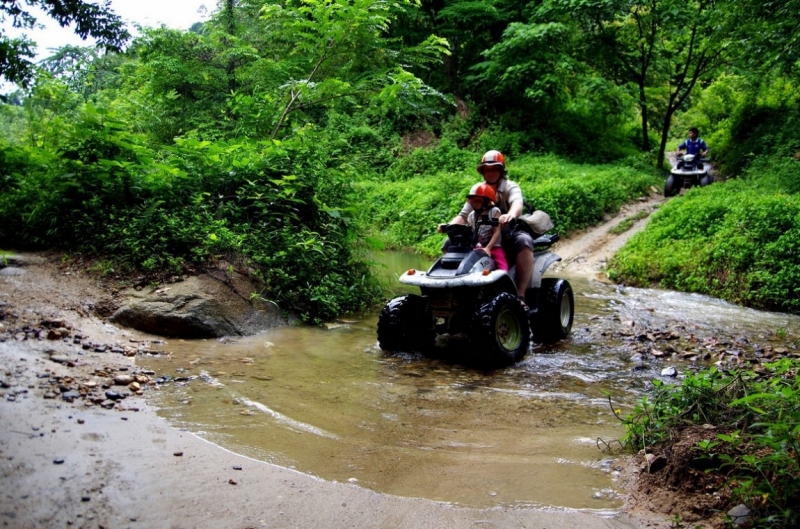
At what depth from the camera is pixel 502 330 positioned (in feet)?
21.5

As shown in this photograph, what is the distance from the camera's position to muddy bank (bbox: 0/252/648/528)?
2.96 metres

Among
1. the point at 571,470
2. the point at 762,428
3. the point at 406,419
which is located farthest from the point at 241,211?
the point at 762,428

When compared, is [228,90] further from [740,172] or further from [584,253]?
[740,172]

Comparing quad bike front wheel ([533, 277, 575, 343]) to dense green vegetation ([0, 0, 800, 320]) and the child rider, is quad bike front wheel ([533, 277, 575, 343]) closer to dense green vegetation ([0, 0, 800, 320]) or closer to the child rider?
the child rider

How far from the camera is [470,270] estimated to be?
663cm

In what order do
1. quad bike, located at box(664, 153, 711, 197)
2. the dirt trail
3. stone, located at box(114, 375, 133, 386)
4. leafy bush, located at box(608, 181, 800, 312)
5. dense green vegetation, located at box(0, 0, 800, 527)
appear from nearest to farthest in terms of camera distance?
1. dense green vegetation, located at box(0, 0, 800, 527)
2. stone, located at box(114, 375, 133, 386)
3. leafy bush, located at box(608, 181, 800, 312)
4. the dirt trail
5. quad bike, located at box(664, 153, 711, 197)

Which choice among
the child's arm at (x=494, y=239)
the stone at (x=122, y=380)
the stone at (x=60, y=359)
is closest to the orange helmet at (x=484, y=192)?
the child's arm at (x=494, y=239)

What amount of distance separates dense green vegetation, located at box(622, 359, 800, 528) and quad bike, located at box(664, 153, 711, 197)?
592 inches

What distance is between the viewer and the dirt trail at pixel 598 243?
535 inches

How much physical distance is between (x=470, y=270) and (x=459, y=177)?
1339cm

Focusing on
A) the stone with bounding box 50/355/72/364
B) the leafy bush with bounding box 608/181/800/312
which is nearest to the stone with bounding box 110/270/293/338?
the stone with bounding box 50/355/72/364

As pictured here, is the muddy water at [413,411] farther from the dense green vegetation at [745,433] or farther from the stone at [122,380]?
the dense green vegetation at [745,433]

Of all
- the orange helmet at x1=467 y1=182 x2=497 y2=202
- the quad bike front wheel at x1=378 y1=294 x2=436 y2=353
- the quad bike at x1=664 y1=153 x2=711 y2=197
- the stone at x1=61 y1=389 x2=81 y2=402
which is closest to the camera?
the stone at x1=61 y1=389 x2=81 y2=402

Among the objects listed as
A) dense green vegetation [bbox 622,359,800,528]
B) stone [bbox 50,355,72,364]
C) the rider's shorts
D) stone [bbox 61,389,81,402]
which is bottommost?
dense green vegetation [bbox 622,359,800,528]
